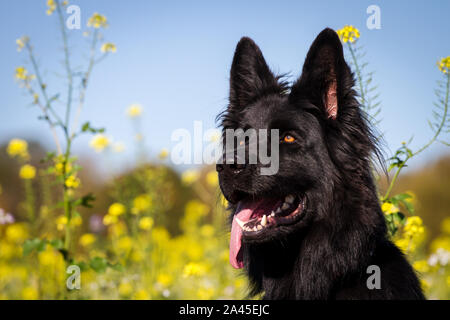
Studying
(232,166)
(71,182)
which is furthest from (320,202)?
(71,182)

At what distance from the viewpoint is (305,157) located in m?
3.25

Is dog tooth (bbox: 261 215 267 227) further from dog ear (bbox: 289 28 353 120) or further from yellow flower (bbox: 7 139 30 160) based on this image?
yellow flower (bbox: 7 139 30 160)

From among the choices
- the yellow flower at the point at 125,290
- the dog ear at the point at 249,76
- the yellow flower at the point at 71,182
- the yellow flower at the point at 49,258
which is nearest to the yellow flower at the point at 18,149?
the yellow flower at the point at 49,258

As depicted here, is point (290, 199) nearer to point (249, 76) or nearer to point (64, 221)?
point (249, 76)

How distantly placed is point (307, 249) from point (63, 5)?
322 centimetres

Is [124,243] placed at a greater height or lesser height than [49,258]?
greater

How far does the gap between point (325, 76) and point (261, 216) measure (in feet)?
3.93

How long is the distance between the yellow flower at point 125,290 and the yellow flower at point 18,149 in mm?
1968

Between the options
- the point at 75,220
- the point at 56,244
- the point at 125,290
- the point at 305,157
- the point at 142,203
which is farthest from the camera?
the point at 142,203

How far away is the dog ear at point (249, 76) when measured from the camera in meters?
3.78

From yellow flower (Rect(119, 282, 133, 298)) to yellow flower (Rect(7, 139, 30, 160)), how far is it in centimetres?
197

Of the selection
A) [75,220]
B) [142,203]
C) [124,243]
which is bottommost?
[124,243]

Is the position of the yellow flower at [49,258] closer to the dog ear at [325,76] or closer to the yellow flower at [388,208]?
the dog ear at [325,76]

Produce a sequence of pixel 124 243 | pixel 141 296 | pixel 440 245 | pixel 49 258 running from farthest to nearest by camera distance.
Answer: pixel 440 245 < pixel 124 243 < pixel 49 258 < pixel 141 296
